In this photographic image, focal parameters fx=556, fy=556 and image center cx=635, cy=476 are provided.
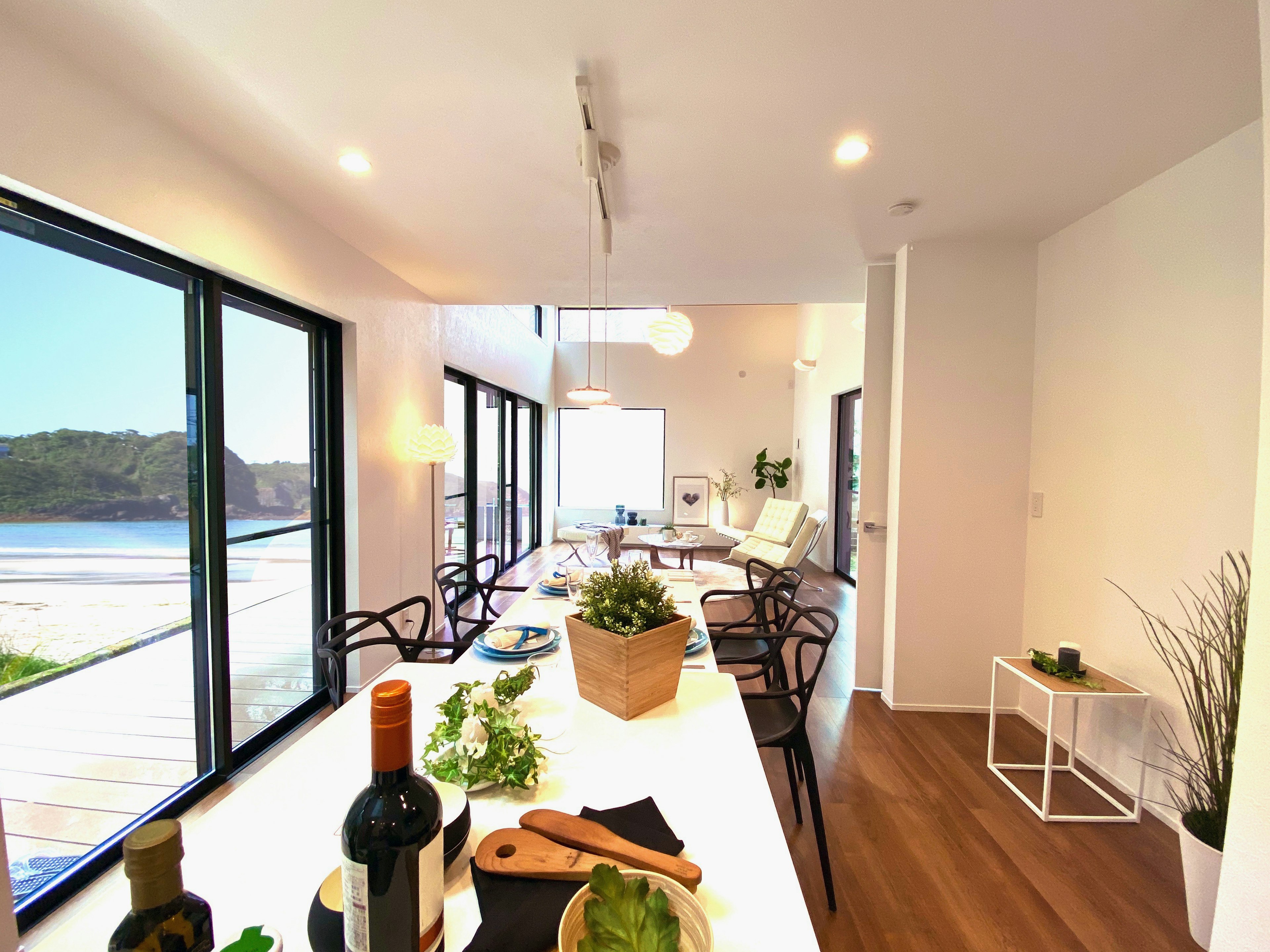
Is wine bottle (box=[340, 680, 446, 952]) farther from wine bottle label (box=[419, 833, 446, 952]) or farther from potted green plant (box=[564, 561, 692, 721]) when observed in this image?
potted green plant (box=[564, 561, 692, 721])

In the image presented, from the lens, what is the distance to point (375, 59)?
1613mm

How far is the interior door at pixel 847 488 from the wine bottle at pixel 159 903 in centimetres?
663

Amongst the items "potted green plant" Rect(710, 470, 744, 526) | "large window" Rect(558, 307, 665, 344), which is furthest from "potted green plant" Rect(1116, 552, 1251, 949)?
Answer: "large window" Rect(558, 307, 665, 344)

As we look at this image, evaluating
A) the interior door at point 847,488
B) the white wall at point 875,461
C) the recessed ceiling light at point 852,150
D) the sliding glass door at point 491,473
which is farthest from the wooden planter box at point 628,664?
the interior door at point 847,488

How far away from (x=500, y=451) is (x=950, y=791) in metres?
5.32

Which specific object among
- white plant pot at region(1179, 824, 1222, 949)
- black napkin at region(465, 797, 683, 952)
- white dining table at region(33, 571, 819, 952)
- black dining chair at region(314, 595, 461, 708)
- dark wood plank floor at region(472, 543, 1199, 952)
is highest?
black napkin at region(465, 797, 683, 952)

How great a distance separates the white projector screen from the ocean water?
6.70 meters

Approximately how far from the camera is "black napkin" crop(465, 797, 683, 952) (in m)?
0.61

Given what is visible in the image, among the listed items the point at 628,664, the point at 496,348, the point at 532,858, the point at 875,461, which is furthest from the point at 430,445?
the point at 532,858

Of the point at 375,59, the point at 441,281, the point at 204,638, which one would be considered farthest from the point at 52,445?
the point at 441,281

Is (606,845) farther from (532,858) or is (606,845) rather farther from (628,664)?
(628,664)

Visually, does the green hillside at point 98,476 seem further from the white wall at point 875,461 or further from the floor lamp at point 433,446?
the white wall at point 875,461

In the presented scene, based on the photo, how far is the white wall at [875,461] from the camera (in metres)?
3.29

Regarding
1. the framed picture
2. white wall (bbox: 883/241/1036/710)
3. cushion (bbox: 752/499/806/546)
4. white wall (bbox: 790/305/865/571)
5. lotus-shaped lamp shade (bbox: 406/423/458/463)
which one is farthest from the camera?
the framed picture
